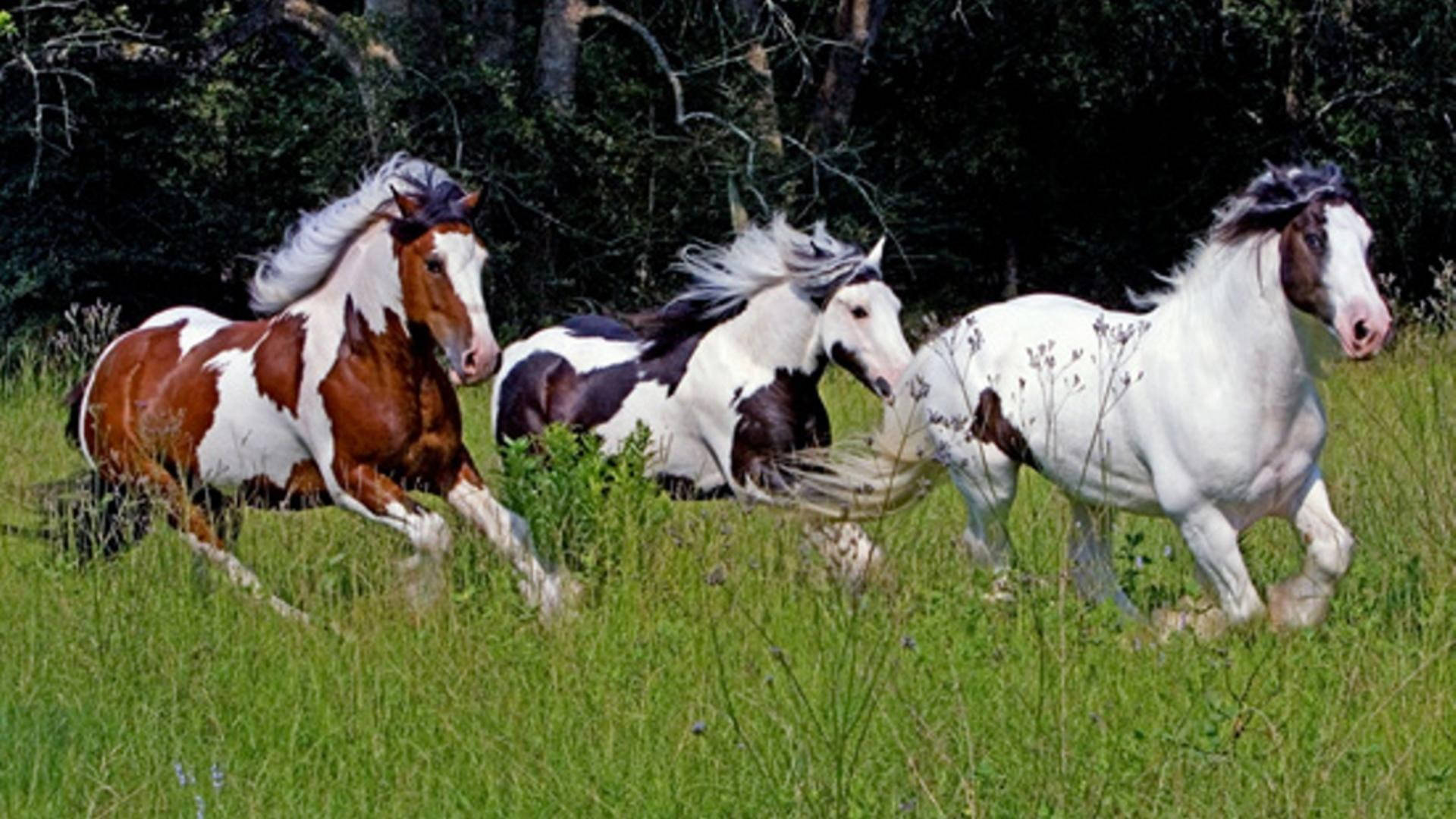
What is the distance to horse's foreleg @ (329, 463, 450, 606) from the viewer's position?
7.44 m

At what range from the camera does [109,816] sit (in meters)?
5.25

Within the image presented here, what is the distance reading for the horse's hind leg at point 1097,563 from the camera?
24.5ft

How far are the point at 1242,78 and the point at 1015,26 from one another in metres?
2.51

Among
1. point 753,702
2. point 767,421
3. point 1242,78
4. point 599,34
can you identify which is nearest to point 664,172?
point 599,34

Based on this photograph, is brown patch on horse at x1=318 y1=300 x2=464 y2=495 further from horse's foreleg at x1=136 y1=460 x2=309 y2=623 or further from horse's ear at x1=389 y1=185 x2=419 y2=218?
horse's foreleg at x1=136 y1=460 x2=309 y2=623

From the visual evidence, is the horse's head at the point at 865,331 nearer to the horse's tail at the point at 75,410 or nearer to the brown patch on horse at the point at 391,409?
the brown patch on horse at the point at 391,409

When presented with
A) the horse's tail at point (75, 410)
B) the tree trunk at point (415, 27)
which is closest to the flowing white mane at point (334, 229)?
the horse's tail at point (75, 410)

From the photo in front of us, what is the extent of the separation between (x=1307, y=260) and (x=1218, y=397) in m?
0.51

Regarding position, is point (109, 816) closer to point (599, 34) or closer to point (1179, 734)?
point (1179, 734)

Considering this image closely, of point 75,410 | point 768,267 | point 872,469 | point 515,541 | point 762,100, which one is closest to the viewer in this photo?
point 515,541

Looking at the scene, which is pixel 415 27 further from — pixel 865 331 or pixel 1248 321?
pixel 1248 321

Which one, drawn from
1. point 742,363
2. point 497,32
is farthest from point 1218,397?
point 497,32

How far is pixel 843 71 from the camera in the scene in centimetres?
2223

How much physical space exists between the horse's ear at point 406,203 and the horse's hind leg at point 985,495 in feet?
6.63
